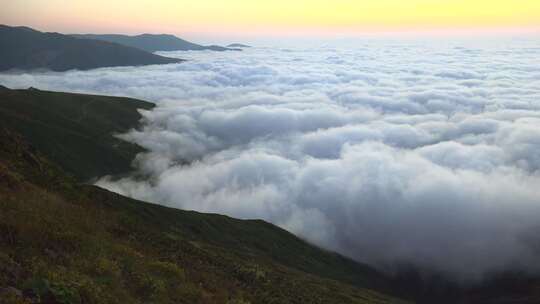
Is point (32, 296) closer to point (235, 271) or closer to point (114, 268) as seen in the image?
point (114, 268)

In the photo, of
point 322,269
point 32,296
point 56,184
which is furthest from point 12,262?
point 322,269

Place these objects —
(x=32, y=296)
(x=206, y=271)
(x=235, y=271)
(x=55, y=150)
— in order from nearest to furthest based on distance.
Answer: (x=32, y=296) → (x=206, y=271) → (x=235, y=271) → (x=55, y=150)

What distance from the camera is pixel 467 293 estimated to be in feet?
654

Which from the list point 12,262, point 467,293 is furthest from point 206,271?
point 467,293

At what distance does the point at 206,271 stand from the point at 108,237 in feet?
21.4

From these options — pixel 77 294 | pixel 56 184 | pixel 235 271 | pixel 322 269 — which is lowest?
pixel 322 269

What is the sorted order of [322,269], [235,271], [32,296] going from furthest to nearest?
[322,269], [235,271], [32,296]

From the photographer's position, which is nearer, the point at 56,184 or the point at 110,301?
the point at 110,301

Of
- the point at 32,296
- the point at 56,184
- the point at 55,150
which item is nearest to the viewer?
the point at 32,296

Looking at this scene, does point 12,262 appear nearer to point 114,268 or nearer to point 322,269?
point 114,268

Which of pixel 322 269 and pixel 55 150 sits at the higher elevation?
pixel 55 150

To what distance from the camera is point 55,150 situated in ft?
630

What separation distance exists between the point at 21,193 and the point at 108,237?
636 cm

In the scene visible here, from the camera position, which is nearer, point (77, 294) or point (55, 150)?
point (77, 294)
